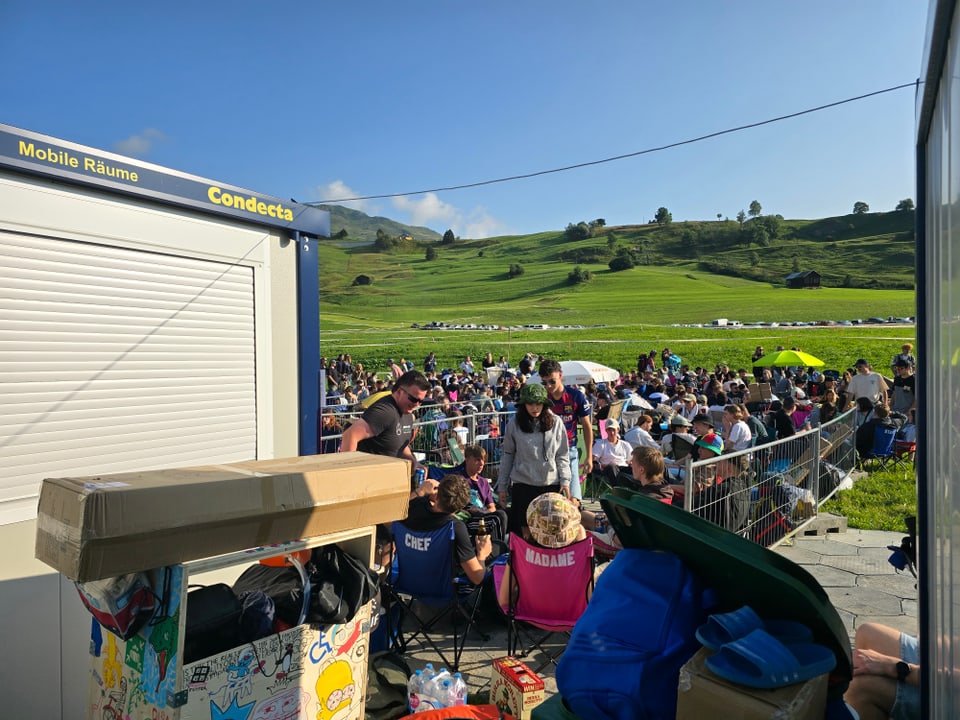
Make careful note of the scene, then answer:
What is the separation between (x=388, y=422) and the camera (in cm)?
500

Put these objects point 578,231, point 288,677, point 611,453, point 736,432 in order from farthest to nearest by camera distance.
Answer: point 578,231
point 611,453
point 736,432
point 288,677

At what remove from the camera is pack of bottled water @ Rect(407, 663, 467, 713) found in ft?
11.3

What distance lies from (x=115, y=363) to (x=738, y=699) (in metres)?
4.07

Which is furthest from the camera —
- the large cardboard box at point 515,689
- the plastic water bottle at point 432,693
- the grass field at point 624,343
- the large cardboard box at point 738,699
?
the grass field at point 624,343

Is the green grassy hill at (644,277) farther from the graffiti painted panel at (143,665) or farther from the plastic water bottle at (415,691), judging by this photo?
the graffiti painted panel at (143,665)

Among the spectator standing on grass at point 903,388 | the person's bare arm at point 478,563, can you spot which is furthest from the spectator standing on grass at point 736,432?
the spectator standing on grass at point 903,388

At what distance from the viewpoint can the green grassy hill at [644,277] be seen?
78.6 metres

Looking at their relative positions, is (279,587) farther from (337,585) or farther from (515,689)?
(515,689)

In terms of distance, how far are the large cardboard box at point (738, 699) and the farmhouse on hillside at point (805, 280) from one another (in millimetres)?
95415

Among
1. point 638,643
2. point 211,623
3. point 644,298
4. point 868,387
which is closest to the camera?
point 638,643

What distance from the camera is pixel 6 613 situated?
3516 millimetres

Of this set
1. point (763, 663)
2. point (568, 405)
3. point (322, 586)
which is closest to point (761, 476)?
point (568, 405)

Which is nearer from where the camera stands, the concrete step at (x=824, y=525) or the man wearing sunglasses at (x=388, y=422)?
the man wearing sunglasses at (x=388, y=422)

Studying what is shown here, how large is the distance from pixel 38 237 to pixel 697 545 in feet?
12.9
